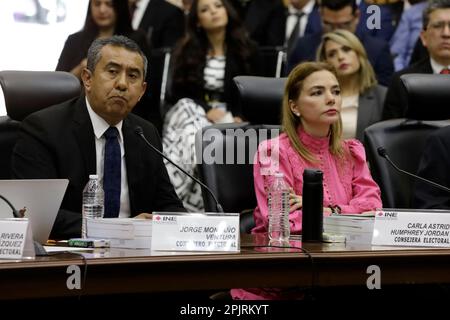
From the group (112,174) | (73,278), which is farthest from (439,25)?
(73,278)

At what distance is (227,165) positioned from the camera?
3887 mm

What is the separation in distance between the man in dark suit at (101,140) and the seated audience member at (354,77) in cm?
177

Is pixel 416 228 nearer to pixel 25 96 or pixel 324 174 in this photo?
pixel 324 174

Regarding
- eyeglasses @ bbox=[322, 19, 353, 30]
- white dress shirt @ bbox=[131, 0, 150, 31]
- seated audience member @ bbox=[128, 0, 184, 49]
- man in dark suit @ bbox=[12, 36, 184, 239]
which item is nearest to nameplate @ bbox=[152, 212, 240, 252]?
man in dark suit @ bbox=[12, 36, 184, 239]

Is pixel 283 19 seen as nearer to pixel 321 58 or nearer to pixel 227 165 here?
pixel 321 58

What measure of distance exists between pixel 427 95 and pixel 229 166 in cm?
82

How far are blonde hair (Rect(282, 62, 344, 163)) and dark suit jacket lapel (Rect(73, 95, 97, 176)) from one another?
29.6 inches

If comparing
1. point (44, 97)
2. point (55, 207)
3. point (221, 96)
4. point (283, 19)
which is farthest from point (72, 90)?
point (283, 19)

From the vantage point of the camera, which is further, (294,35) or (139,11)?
(139,11)

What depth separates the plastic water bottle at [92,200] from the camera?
3.24 meters

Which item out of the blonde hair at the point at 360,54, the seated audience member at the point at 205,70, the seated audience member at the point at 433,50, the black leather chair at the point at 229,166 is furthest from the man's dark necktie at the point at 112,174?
the blonde hair at the point at 360,54

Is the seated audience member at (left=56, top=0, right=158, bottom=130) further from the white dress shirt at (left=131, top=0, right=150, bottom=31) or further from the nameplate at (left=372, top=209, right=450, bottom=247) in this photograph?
the nameplate at (left=372, top=209, right=450, bottom=247)

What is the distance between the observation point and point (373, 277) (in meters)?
2.73
